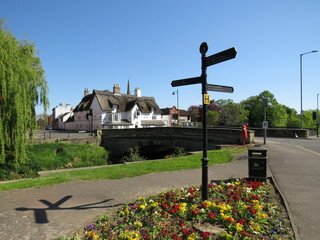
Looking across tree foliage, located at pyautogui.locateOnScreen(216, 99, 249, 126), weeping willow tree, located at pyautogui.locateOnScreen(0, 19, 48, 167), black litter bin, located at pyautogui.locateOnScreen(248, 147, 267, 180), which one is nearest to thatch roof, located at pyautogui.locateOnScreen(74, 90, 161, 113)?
tree foliage, located at pyautogui.locateOnScreen(216, 99, 249, 126)

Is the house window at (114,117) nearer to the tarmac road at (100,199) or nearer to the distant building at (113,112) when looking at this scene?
the distant building at (113,112)

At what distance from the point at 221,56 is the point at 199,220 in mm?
3373

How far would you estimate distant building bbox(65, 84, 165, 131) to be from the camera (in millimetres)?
43750

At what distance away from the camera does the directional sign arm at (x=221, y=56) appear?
4.09 m

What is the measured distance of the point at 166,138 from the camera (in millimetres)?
24734

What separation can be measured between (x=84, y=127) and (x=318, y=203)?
4791 centimetres

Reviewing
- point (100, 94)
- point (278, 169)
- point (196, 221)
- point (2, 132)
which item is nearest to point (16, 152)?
point (2, 132)

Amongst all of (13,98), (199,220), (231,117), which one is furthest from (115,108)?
(199,220)

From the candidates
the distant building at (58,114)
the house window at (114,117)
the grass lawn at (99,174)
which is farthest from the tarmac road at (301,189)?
the distant building at (58,114)

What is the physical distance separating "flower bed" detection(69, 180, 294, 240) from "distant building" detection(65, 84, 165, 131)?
39.5 meters

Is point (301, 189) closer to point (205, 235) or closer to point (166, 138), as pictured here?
point (205, 235)

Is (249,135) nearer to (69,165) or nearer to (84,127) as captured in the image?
(69,165)

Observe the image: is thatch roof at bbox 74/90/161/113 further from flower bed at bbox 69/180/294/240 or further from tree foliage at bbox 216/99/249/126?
flower bed at bbox 69/180/294/240

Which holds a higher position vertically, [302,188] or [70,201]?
[302,188]
